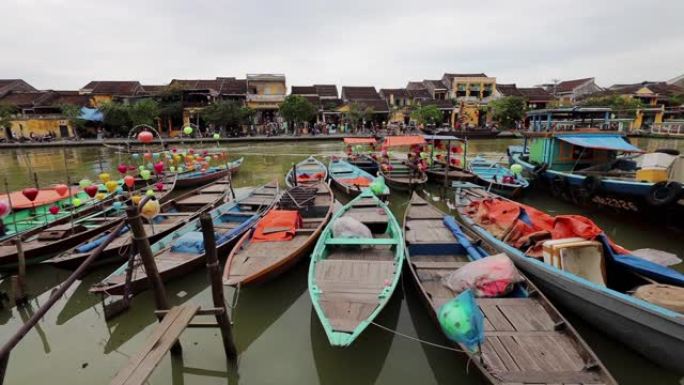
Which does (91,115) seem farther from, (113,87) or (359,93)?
(359,93)

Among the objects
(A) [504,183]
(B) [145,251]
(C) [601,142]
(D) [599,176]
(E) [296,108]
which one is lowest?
(A) [504,183]

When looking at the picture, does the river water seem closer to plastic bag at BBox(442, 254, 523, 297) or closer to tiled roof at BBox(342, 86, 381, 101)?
plastic bag at BBox(442, 254, 523, 297)

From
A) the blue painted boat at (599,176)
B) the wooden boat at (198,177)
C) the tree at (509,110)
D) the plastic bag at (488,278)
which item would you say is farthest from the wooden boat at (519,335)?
the tree at (509,110)

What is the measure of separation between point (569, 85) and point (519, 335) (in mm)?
56082

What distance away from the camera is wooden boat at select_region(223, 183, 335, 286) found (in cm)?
548

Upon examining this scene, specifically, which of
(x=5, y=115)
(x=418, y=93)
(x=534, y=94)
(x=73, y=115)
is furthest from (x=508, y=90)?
(x=5, y=115)

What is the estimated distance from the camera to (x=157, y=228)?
8312mm

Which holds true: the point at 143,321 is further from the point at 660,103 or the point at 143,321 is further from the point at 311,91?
the point at 660,103

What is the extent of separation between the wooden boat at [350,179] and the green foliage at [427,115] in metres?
23.4

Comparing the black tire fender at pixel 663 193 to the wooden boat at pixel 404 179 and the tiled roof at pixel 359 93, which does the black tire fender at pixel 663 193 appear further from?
the tiled roof at pixel 359 93

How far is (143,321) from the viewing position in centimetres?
554

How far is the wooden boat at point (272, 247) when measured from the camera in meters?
5.48

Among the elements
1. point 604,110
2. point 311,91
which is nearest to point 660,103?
point 604,110

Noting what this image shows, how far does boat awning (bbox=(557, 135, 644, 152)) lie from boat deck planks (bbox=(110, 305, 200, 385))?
12.8 meters
